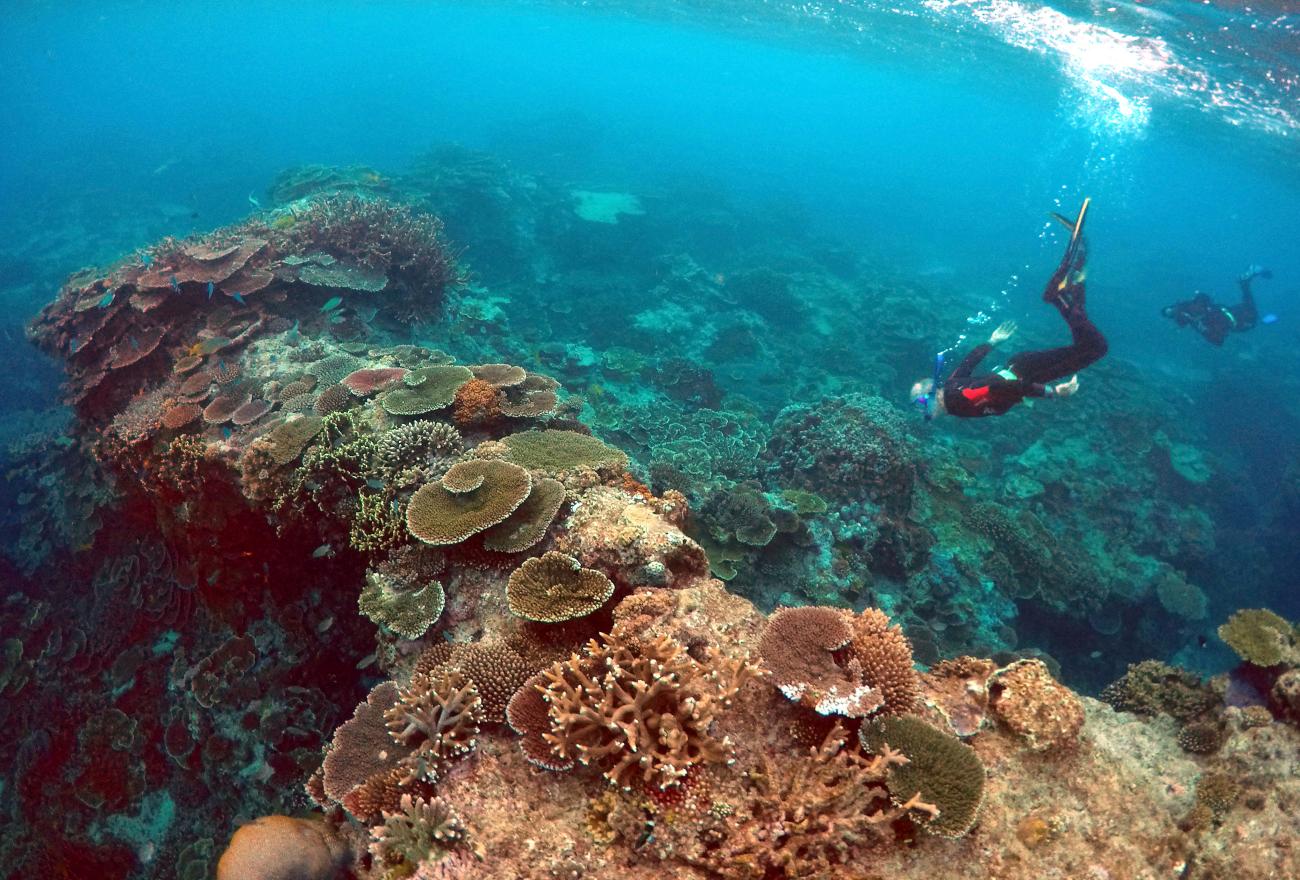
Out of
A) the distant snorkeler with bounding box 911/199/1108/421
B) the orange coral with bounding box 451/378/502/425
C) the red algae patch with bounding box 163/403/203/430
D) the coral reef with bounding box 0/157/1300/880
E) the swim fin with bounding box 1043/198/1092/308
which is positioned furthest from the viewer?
the swim fin with bounding box 1043/198/1092/308

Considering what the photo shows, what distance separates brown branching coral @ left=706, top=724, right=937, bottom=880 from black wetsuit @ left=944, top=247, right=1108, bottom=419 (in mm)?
6913

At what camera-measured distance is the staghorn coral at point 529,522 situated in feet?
16.2

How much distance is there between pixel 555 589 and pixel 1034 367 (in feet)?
29.4

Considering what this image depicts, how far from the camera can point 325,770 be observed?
3957 mm

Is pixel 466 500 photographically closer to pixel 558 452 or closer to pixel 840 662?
pixel 558 452

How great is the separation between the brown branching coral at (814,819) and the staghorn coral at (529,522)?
2.54 metres

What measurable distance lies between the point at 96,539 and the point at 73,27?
99618mm

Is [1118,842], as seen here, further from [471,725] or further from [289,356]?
[289,356]

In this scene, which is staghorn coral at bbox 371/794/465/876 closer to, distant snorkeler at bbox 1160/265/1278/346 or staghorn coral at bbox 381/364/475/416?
staghorn coral at bbox 381/364/475/416

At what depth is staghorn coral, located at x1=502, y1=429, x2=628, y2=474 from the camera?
586 centimetres

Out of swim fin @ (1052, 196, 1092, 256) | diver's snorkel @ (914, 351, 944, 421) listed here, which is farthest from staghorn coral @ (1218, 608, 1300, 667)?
swim fin @ (1052, 196, 1092, 256)

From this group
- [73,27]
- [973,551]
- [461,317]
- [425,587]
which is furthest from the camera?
[73,27]

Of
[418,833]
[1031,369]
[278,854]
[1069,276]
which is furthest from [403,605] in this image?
[1069,276]

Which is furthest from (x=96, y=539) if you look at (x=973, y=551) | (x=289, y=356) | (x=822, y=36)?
(x=822, y=36)
